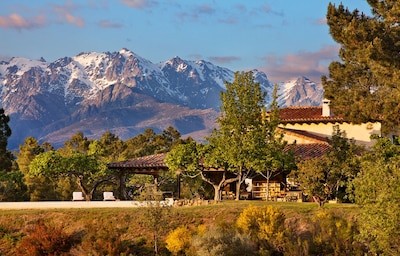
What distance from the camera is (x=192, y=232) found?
3459 cm

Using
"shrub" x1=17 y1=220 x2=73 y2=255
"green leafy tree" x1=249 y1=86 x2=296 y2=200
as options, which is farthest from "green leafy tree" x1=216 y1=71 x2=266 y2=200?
"shrub" x1=17 y1=220 x2=73 y2=255

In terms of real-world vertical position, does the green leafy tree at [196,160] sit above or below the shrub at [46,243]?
above

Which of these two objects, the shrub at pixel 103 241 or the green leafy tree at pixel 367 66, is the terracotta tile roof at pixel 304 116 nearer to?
the green leafy tree at pixel 367 66

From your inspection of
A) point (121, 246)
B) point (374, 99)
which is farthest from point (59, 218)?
point (374, 99)

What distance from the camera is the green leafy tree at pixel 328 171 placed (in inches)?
1502

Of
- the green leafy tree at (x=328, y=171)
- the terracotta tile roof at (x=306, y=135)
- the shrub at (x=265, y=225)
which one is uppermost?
the terracotta tile roof at (x=306, y=135)

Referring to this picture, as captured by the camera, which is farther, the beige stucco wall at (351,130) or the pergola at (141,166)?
the beige stucco wall at (351,130)

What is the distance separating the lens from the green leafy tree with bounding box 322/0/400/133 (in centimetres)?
3931

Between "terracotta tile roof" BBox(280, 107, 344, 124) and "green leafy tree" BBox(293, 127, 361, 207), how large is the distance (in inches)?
515

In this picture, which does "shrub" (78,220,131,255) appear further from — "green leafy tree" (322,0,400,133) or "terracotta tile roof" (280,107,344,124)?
"terracotta tile roof" (280,107,344,124)

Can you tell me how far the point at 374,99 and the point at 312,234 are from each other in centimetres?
1118

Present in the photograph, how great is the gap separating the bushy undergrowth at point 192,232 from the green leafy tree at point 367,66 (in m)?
6.72

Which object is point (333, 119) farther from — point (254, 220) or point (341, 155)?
point (254, 220)

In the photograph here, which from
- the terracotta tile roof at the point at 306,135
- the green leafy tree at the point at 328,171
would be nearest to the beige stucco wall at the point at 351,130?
the terracotta tile roof at the point at 306,135
